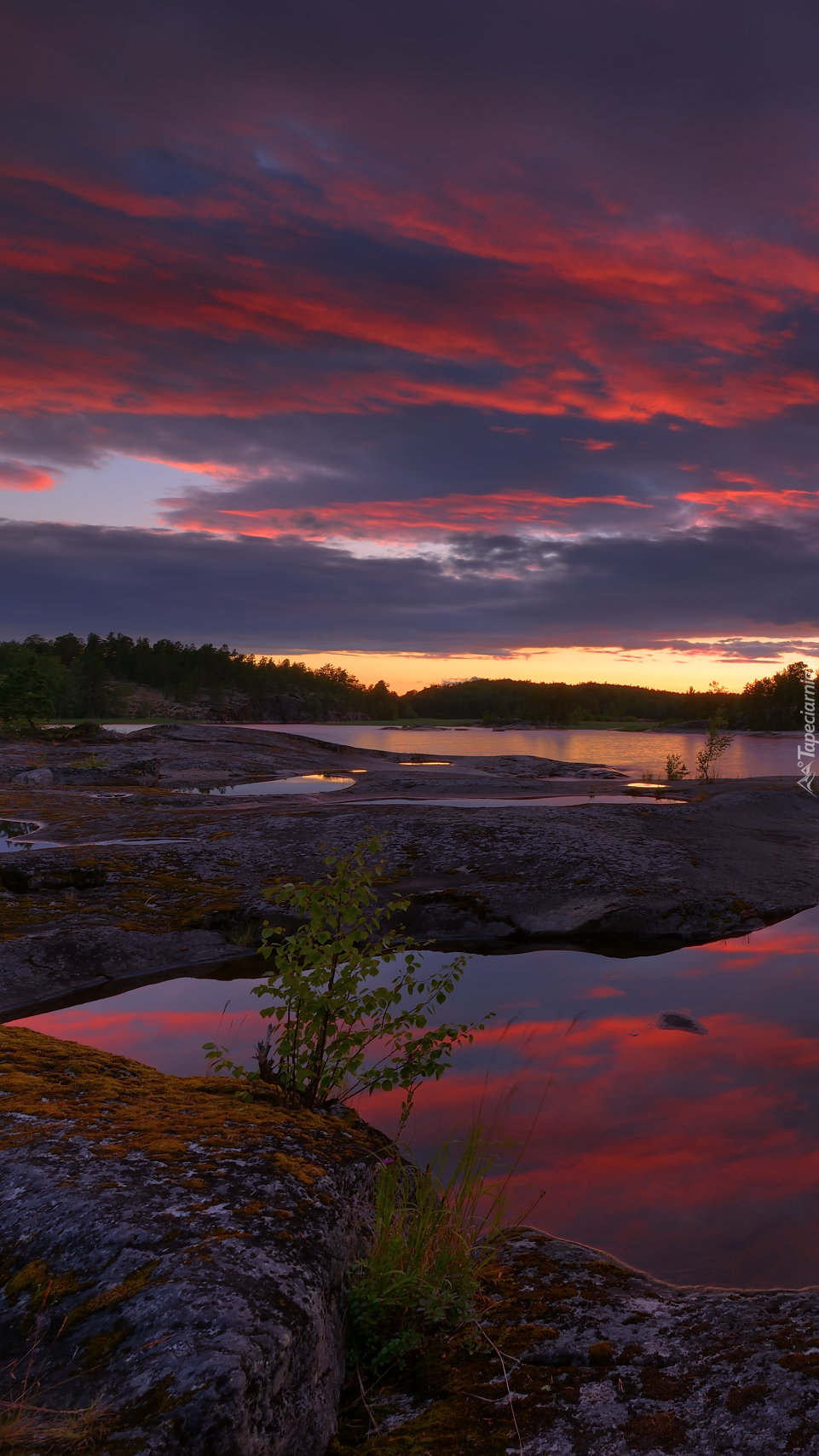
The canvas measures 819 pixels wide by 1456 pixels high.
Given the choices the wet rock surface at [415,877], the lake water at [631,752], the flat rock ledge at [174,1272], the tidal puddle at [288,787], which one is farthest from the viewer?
the lake water at [631,752]

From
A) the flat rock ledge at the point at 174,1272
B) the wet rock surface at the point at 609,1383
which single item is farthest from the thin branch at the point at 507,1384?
the flat rock ledge at the point at 174,1272

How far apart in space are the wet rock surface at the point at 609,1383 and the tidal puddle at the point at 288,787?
78.1 ft

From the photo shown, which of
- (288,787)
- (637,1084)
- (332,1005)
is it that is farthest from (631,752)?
(332,1005)

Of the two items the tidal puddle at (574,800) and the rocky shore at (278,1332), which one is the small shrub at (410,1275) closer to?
the rocky shore at (278,1332)

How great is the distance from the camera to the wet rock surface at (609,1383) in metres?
3.03

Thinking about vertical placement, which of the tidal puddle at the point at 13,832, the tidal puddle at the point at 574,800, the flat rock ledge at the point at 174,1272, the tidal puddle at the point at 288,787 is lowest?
the tidal puddle at the point at 288,787

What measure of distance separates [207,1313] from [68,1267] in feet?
2.38

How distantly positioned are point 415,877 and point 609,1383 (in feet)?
36.4

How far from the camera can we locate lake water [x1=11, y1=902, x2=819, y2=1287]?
569 centimetres

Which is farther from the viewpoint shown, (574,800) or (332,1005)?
(574,800)

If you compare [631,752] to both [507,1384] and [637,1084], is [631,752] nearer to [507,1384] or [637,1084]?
[637,1084]

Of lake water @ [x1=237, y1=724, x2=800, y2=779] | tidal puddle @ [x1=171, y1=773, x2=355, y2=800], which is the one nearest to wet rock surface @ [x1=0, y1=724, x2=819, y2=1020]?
tidal puddle @ [x1=171, y1=773, x2=355, y2=800]

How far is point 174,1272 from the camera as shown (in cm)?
314

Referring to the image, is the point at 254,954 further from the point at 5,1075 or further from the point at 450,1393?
the point at 450,1393
